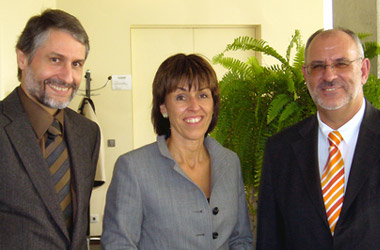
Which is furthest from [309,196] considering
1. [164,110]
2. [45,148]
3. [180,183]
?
[45,148]

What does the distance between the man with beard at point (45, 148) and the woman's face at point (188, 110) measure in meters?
0.41

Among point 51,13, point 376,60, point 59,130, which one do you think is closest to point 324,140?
point 376,60

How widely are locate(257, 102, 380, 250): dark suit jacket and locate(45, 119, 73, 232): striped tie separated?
0.81m

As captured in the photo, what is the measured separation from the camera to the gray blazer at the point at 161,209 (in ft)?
4.95

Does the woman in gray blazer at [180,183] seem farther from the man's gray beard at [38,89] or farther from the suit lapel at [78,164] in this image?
the man's gray beard at [38,89]

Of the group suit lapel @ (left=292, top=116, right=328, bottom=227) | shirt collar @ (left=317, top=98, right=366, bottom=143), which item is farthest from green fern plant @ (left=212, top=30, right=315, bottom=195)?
shirt collar @ (left=317, top=98, right=366, bottom=143)

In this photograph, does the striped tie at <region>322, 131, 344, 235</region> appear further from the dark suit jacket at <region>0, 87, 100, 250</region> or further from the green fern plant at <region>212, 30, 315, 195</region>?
the dark suit jacket at <region>0, 87, 100, 250</region>

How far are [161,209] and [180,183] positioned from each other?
5.5 inches

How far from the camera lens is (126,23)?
457 cm

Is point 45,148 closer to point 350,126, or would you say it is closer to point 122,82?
point 350,126

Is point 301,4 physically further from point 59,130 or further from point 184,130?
point 59,130

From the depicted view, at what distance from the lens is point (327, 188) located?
1453 mm

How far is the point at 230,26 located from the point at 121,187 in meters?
3.66

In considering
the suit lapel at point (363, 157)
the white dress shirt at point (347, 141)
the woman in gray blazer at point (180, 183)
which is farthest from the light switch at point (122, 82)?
the suit lapel at point (363, 157)
